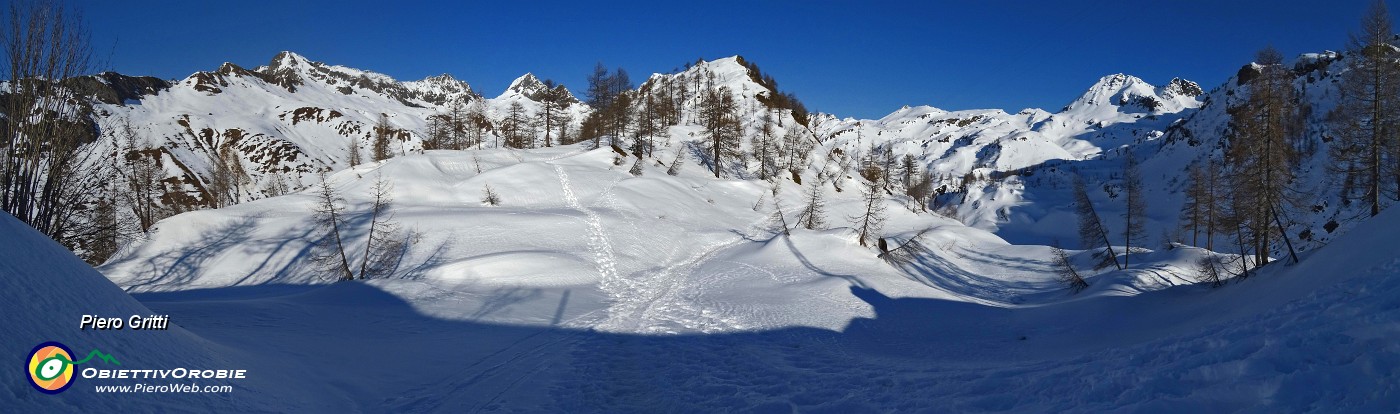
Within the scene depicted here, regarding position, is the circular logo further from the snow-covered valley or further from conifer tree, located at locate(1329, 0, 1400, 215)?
conifer tree, located at locate(1329, 0, 1400, 215)

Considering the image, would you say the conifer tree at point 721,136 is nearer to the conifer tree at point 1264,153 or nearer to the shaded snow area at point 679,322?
the shaded snow area at point 679,322

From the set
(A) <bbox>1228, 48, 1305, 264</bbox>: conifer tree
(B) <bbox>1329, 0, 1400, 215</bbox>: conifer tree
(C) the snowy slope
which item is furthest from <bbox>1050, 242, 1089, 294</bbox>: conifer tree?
(C) the snowy slope

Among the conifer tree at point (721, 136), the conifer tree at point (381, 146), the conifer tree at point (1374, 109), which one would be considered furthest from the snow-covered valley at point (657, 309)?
the conifer tree at point (381, 146)

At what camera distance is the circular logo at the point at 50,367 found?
3.69 m

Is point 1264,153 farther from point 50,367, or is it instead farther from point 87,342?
point 87,342

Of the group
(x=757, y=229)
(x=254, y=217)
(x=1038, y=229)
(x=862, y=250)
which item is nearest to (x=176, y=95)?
(x=254, y=217)

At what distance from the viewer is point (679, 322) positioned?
14.5 metres

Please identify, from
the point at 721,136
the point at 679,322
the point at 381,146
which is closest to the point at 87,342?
the point at 679,322

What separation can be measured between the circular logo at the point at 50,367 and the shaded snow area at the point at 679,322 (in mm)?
101

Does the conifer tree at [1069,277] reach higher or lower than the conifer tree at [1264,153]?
lower

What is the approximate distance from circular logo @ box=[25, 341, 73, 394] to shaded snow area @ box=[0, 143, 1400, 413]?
101 mm

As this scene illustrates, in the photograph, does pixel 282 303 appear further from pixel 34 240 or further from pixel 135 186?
pixel 135 186

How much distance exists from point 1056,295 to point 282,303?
27934 millimetres

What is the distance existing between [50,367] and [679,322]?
38.3ft
